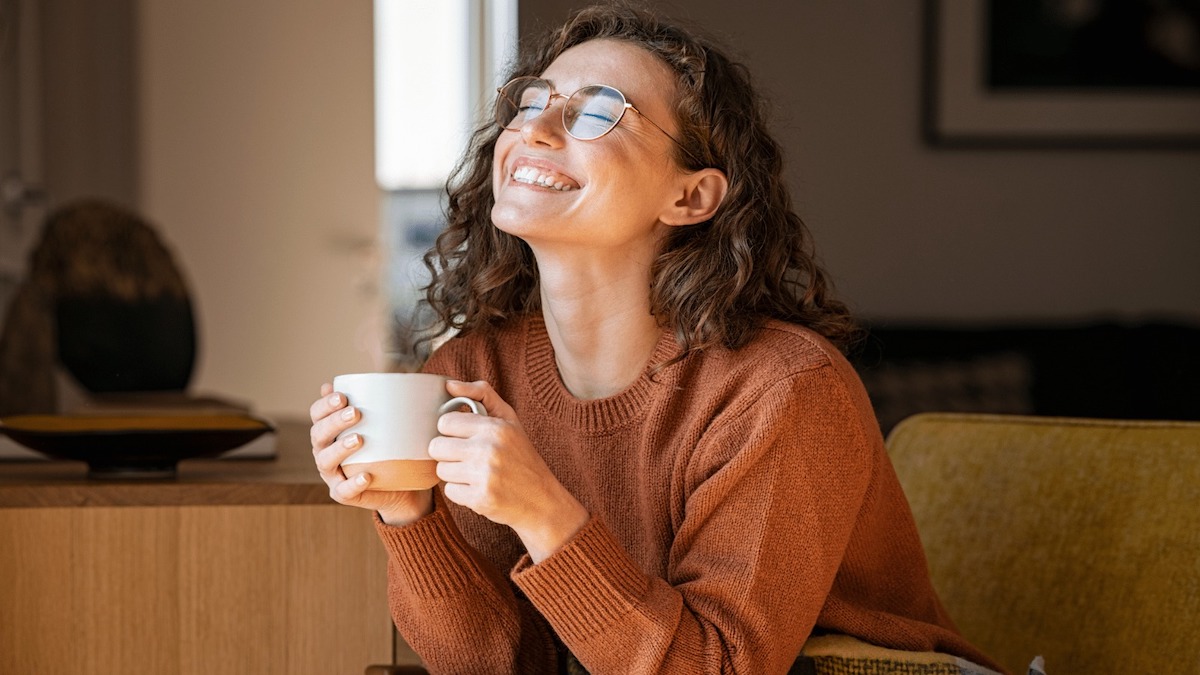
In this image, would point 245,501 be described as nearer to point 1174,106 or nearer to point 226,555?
point 226,555

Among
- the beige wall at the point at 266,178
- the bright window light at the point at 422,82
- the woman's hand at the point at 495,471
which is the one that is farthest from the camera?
the bright window light at the point at 422,82

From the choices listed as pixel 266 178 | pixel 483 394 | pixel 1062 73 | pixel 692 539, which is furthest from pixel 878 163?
pixel 266 178

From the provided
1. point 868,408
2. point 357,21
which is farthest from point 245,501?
point 357,21

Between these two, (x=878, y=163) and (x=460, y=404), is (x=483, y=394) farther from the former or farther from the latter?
(x=878, y=163)

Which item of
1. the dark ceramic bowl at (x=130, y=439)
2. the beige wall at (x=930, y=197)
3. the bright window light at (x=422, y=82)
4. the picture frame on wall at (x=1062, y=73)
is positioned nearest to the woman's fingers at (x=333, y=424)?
the dark ceramic bowl at (x=130, y=439)

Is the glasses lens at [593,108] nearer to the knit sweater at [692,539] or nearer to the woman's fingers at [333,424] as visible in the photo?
the knit sweater at [692,539]

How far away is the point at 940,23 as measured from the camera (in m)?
3.21

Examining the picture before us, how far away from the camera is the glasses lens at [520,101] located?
4.08 feet

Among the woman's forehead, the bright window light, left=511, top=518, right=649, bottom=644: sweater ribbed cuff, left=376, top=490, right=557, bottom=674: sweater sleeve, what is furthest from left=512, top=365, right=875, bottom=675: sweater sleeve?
the bright window light

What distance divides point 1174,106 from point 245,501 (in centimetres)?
289

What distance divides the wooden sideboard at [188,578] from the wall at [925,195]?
222 cm

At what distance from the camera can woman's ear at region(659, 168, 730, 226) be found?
1.29m

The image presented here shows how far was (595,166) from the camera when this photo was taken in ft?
3.93

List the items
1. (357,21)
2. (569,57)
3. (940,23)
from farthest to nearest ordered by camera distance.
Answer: (357,21) < (940,23) < (569,57)
